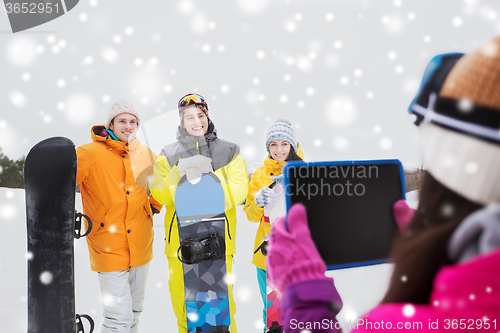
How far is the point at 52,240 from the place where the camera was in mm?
2465

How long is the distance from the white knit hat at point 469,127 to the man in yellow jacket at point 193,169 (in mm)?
2150

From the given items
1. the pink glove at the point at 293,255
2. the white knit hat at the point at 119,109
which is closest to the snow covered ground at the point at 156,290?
the white knit hat at the point at 119,109

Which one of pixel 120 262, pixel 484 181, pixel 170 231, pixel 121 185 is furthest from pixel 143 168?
pixel 484 181

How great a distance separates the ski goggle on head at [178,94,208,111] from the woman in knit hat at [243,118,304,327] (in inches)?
26.3

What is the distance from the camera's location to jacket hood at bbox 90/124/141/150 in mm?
2686

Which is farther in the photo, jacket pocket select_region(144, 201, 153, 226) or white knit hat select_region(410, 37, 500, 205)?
jacket pocket select_region(144, 201, 153, 226)

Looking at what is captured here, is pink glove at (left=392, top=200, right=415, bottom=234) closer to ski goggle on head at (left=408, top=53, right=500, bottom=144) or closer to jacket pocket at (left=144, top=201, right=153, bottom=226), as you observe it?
ski goggle on head at (left=408, top=53, right=500, bottom=144)

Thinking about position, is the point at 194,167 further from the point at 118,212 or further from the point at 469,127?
the point at 469,127

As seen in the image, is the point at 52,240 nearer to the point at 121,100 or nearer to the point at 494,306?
the point at 121,100

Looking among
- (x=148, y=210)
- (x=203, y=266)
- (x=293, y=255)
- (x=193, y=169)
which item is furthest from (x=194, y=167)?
(x=293, y=255)

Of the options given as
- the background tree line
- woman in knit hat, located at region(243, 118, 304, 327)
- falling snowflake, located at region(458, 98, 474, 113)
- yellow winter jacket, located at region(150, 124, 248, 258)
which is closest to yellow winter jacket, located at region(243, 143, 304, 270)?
woman in knit hat, located at region(243, 118, 304, 327)

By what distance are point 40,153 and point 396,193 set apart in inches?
101

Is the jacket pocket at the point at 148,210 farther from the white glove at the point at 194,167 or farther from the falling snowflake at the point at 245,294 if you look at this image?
the falling snowflake at the point at 245,294

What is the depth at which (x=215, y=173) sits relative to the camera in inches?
105
